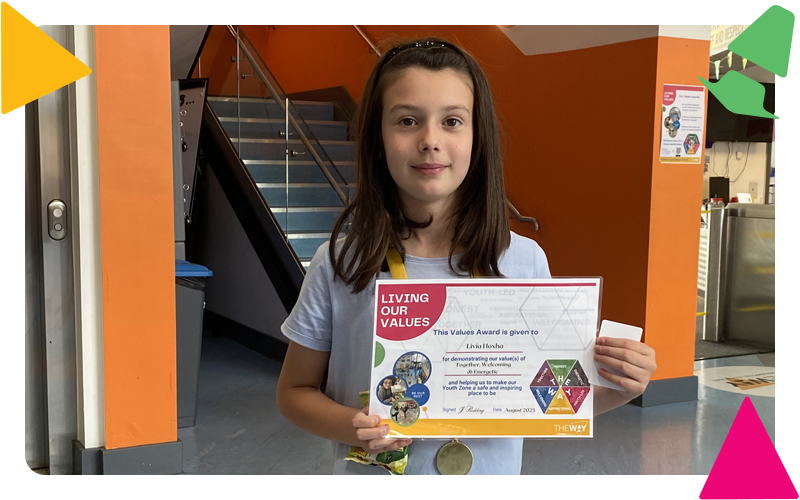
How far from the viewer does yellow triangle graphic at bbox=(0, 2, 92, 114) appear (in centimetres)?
149

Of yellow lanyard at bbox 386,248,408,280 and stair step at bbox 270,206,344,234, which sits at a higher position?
yellow lanyard at bbox 386,248,408,280

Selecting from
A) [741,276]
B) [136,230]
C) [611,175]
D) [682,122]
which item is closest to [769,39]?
[136,230]

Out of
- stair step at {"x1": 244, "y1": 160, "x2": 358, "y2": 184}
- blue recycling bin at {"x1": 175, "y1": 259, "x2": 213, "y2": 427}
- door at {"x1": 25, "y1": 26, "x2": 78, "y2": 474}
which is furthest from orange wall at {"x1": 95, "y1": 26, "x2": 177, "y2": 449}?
stair step at {"x1": 244, "y1": 160, "x2": 358, "y2": 184}

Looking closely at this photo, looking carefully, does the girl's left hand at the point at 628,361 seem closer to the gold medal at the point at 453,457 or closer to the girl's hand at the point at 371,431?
the gold medal at the point at 453,457

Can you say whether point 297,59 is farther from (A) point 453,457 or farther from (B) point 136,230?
(A) point 453,457

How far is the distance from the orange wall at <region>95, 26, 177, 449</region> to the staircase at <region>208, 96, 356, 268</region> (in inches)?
94.3

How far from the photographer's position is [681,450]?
355 centimetres

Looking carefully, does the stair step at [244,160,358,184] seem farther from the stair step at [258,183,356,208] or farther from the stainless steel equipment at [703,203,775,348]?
the stainless steel equipment at [703,203,775,348]

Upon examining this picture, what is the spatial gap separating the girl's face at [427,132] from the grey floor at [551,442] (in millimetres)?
2354

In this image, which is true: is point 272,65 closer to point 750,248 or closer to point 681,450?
point 750,248

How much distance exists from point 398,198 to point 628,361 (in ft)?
1.64

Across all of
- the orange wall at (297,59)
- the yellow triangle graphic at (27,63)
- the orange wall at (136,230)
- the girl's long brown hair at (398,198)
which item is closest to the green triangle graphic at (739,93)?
the girl's long brown hair at (398,198)

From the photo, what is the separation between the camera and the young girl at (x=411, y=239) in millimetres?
1188

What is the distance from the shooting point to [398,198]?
1.32 metres
